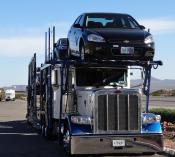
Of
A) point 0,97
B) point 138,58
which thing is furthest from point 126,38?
point 0,97

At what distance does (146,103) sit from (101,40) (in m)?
1.99

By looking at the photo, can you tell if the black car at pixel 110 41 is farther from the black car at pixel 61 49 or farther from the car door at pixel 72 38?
the black car at pixel 61 49

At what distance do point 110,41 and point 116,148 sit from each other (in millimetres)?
2686

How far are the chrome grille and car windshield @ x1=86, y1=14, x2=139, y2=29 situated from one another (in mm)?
2411

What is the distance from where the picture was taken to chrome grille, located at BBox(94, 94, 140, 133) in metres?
13.6

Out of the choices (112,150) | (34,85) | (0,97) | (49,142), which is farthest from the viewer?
(0,97)

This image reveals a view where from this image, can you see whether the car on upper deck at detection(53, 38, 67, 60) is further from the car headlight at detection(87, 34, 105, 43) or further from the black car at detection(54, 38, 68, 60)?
the car headlight at detection(87, 34, 105, 43)

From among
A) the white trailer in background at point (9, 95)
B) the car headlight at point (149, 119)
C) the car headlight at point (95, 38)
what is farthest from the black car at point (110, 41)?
the white trailer in background at point (9, 95)

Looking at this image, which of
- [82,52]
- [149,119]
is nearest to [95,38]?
[82,52]

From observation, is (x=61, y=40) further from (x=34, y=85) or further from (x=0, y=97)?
(x=0, y=97)

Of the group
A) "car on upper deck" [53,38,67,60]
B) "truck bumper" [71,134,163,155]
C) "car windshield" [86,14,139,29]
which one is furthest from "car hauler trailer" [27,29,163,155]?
"car windshield" [86,14,139,29]

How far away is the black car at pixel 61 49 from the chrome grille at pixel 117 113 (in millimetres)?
2999

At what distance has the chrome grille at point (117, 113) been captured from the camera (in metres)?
13.6

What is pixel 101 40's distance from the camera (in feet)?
46.6
